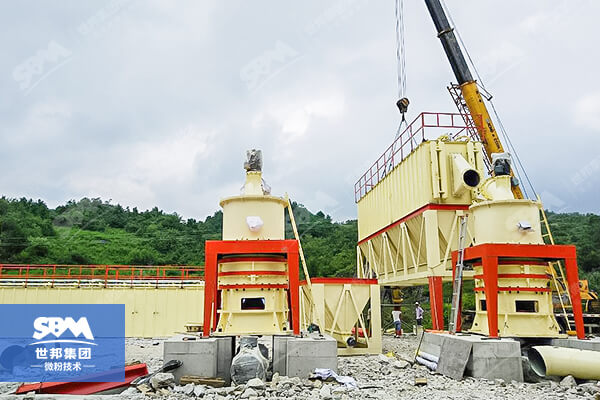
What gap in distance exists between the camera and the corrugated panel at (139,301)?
25.3 m

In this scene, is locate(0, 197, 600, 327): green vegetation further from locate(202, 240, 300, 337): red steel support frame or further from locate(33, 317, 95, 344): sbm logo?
locate(33, 317, 95, 344): sbm logo

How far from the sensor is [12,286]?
2570 centimetres

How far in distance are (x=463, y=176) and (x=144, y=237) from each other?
5076cm

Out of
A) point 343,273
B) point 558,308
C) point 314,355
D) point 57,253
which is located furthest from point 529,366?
point 57,253

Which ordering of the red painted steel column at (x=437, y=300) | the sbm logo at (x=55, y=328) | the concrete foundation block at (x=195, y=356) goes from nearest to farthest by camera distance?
the concrete foundation block at (x=195, y=356)
the sbm logo at (x=55, y=328)
the red painted steel column at (x=437, y=300)

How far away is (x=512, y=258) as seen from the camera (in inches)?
504

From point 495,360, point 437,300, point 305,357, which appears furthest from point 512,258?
point 305,357

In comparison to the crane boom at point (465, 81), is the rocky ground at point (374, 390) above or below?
below

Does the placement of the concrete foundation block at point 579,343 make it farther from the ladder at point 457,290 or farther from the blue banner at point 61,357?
the blue banner at point 61,357

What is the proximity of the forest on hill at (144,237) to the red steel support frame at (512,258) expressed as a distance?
82.7 ft

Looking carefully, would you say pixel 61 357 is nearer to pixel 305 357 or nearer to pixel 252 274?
pixel 252 274

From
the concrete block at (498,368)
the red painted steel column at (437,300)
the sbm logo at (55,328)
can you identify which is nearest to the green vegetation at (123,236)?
the red painted steel column at (437,300)

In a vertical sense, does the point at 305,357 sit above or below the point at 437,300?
below

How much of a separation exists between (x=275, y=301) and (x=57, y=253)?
42.8 metres
